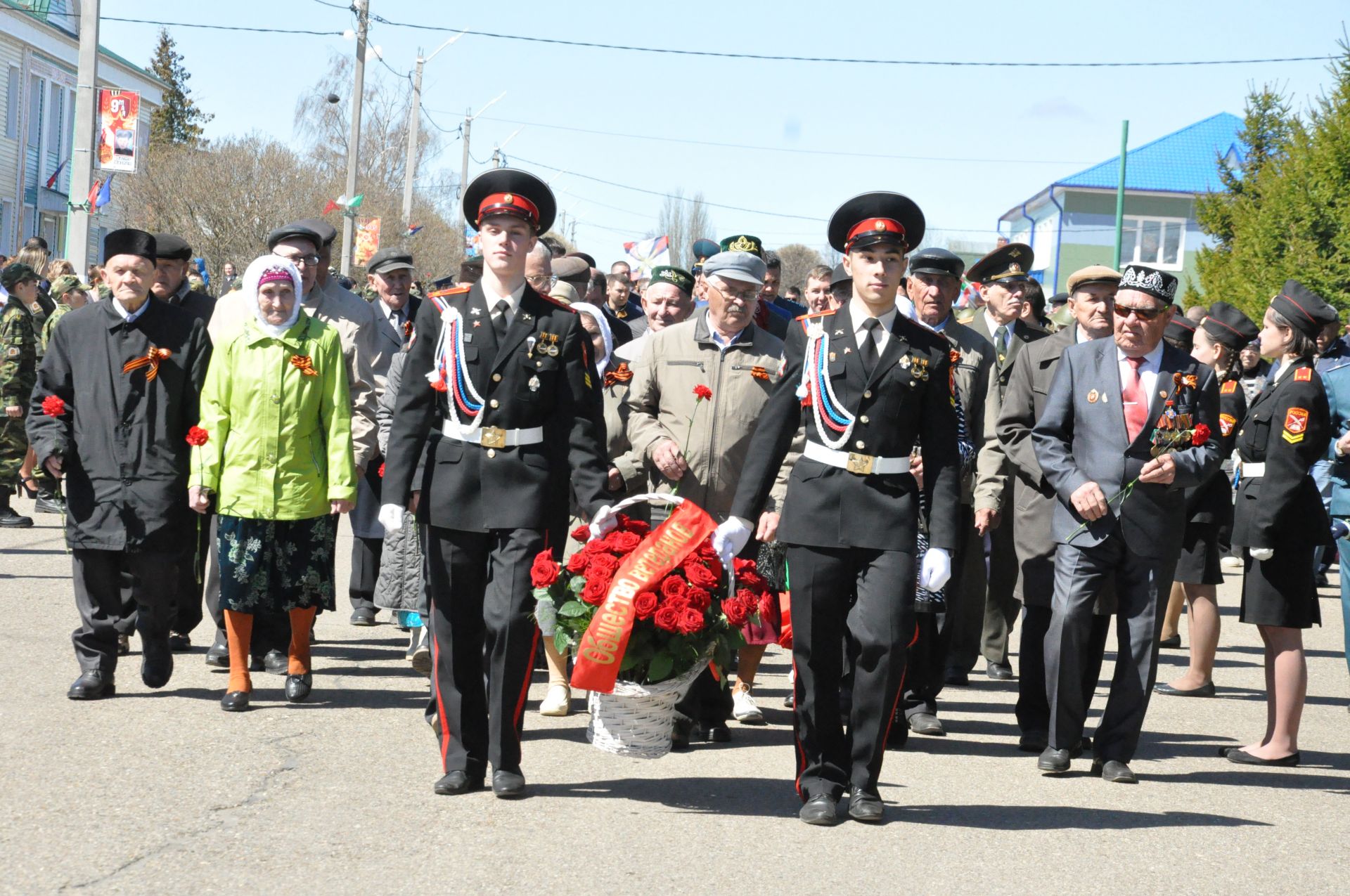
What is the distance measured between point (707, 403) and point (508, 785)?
2.24m

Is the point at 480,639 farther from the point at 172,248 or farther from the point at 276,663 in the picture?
the point at 172,248

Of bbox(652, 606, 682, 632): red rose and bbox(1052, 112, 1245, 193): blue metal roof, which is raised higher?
bbox(1052, 112, 1245, 193): blue metal roof

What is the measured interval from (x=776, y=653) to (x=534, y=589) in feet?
15.6

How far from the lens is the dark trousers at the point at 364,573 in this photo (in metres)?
10.4

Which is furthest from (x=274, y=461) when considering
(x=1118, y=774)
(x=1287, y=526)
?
(x=1287, y=526)

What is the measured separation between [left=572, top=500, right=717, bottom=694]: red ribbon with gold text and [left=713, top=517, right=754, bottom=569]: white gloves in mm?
193

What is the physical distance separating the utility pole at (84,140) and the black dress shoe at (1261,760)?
17292mm

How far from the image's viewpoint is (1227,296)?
93.0 ft

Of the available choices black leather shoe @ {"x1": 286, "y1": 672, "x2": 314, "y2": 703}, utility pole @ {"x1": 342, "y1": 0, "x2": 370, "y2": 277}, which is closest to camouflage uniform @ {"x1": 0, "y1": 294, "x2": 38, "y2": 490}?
black leather shoe @ {"x1": 286, "y1": 672, "x2": 314, "y2": 703}

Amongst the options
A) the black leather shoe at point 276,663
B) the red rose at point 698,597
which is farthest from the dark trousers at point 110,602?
the red rose at point 698,597

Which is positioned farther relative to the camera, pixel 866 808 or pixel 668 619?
pixel 668 619

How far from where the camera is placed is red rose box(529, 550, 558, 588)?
20.2 ft

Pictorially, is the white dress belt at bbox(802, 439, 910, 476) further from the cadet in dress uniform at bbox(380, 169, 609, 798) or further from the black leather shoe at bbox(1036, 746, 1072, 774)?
the black leather shoe at bbox(1036, 746, 1072, 774)

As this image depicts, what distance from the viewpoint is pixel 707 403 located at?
25.1ft
